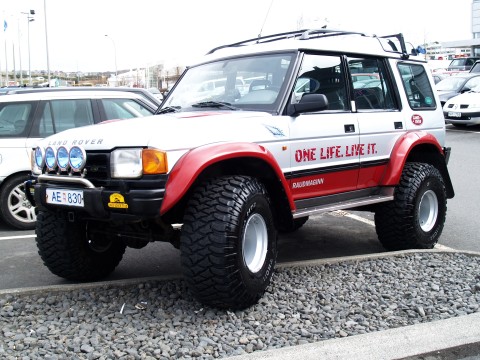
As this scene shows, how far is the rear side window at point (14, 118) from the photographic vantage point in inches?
280

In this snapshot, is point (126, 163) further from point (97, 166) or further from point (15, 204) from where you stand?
point (15, 204)

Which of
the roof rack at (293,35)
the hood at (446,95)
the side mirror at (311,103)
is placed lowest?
the side mirror at (311,103)

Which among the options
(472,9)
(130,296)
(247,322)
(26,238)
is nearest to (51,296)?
(130,296)

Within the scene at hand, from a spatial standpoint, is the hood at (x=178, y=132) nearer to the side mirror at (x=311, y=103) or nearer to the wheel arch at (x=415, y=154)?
the side mirror at (x=311, y=103)

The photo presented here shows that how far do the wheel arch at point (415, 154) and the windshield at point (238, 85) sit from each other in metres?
1.52

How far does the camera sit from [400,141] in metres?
5.73

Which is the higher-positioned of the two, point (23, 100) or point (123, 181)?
point (23, 100)

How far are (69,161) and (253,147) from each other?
1307mm

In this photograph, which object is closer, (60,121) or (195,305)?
(195,305)

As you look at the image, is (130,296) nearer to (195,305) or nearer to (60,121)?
(195,305)

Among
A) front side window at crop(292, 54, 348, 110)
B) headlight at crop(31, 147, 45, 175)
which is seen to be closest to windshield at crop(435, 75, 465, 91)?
front side window at crop(292, 54, 348, 110)

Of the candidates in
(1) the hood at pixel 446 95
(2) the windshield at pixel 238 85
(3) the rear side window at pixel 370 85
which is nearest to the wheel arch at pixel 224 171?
(2) the windshield at pixel 238 85

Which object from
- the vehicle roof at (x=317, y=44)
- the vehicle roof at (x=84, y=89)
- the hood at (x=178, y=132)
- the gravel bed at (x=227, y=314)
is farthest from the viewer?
the vehicle roof at (x=84, y=89)

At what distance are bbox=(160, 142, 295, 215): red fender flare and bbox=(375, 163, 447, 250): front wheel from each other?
211 cm
